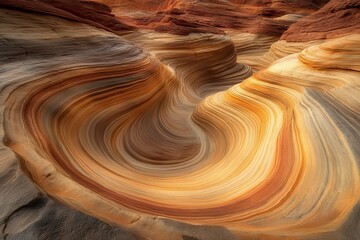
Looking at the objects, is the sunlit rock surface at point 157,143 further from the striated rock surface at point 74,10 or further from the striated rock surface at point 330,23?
the striated rock surface at point 330,23

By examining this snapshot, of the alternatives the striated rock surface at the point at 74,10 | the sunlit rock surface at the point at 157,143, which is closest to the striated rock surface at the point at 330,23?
the sunlit rock surface at the point at 157,143

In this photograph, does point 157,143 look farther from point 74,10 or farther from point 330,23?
point 330,23

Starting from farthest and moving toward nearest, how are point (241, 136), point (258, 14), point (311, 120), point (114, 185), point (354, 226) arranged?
1. point (258, 14)
2. point (241, 136)
3. point (311, 120)
4. point (114, 185)
5. point (354, 226)

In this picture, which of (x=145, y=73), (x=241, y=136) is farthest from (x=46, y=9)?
(x=241, y=136)

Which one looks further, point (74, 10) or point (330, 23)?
point (330, 23)

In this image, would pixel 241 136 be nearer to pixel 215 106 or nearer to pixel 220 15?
pixel 215 106

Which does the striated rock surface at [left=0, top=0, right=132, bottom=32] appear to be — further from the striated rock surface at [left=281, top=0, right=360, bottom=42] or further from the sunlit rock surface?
the striated rock surface at [left=281, top=0, right=360, bottom=42]

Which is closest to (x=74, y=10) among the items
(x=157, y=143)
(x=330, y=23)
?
(x=157, y=143)

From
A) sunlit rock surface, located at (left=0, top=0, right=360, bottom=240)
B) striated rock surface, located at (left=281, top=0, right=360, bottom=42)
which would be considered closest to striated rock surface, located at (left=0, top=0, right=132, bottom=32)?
sunlit rock surface, located at (left=0, top=0, right=360, bottom=240)

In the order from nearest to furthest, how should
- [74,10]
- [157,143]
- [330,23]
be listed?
[157,143]
[74,10]
[330,23]
